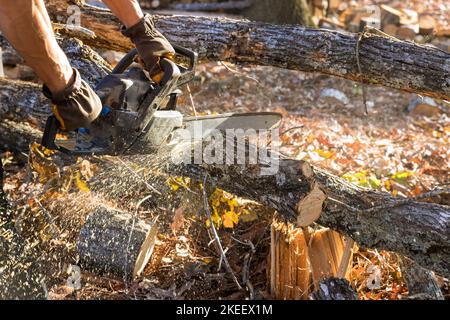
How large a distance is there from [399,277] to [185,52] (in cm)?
163

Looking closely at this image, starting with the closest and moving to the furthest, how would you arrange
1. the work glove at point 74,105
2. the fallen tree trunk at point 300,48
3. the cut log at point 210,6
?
the work glove at point 74,105 → the fallen tree trunk at point 300,48 → the cut log at point 210,6

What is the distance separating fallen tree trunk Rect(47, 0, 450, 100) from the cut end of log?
1.10m

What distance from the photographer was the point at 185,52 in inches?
116

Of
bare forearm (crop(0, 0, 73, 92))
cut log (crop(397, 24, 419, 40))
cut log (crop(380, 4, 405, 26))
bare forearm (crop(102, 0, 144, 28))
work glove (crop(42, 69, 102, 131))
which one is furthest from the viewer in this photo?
cut log (crop(380, 4, 405, 26))

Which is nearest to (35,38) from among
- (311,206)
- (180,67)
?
(180,67)

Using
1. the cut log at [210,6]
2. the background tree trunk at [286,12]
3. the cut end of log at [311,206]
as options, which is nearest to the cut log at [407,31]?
the background tree trunk at [286,12]

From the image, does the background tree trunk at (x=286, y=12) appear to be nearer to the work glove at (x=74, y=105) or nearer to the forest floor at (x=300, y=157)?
the forest floor at (x=300, y=157)

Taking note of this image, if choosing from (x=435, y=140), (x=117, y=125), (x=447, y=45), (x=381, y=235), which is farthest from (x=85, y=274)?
(x=447, y=45)

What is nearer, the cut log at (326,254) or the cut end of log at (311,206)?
the cut end of log at (311,206)

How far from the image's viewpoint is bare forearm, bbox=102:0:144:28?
2.75 m

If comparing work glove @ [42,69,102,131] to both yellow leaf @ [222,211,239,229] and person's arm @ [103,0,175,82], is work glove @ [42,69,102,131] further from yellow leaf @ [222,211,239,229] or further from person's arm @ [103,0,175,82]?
yellow leaf @ [222,211,239,229]

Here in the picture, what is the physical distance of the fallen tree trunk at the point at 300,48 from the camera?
3354 millimetres

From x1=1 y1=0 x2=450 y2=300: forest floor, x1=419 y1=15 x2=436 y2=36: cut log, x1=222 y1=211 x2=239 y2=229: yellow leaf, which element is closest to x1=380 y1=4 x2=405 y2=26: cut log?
x1=419 y1=15 x2=436 y2=36: cut log

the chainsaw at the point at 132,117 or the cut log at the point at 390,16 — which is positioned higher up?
the chainsaw at the point at 132,117
